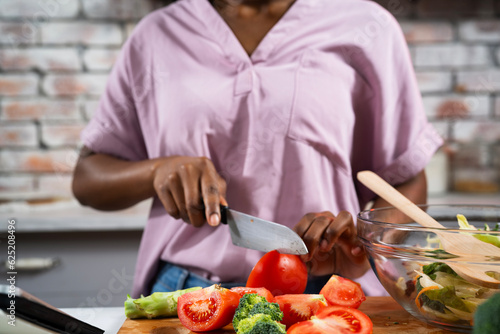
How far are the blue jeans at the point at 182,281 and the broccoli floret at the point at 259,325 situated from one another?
0.94ft

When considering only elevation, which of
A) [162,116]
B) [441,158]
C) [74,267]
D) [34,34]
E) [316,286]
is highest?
[162,116]

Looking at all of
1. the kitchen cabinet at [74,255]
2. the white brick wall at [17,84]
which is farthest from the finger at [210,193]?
the white brick wall at [17,84]

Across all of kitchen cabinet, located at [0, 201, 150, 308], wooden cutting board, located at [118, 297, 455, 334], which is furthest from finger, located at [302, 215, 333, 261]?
kitchen cabinet, located at [0, 201, 150, 308]

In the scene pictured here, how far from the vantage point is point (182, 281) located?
2.74 ft

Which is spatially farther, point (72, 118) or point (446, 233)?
point (72, 118)

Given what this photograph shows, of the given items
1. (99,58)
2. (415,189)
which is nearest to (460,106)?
(415,189)

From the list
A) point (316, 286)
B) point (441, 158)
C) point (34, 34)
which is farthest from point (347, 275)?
point (34, 34)

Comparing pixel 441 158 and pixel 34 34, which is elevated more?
pixel 34 34

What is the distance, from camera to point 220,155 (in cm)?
87

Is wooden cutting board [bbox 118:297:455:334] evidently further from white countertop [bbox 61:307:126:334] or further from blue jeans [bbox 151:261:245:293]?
blue jeans [bbox 151:261:245:293]

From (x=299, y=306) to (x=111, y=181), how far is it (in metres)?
0.46

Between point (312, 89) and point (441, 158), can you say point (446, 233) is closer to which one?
point (312, 89)

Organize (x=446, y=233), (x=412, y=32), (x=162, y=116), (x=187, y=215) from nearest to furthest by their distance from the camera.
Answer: (x=446, y=233) → (x=187, y=215) → (x=162, y=116) → (x=412, y=32)

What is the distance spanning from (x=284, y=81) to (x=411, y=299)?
16.7 inches
